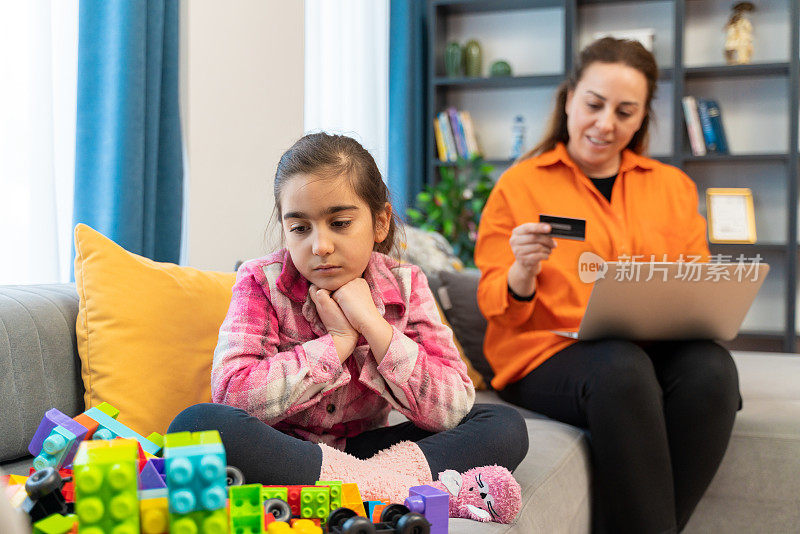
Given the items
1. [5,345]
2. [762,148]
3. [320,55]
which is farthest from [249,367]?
[762,148]

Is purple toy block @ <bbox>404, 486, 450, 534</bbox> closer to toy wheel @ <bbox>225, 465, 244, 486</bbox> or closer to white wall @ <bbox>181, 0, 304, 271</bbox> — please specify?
toy wheel @ <bbox>225, 465, 244, 486</bbox>

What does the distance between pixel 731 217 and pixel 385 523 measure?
3.00 metres

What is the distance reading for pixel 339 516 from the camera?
2.69 feet

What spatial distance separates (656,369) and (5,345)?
4.08ft

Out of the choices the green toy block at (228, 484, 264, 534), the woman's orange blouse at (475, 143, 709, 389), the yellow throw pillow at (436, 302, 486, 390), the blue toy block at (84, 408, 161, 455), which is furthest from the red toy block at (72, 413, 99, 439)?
the yellow throw pillow at (436, 302, 486, 390)

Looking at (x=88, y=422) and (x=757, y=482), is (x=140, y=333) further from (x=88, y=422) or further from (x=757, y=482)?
(x=757, y=482)

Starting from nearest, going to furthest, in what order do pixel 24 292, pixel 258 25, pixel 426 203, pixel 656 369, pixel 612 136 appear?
pixel 24 292 → pixel 656 369 → pixel 612 136 → pixel 258 25 → pixel 426 203

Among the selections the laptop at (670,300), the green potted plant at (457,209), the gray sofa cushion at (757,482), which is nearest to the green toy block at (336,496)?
the laptop at (670,300)

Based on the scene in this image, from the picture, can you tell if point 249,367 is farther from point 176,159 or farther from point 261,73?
point 261,73

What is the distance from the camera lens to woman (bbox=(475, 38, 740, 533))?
1433 millimetres

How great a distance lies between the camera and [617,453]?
1.42m

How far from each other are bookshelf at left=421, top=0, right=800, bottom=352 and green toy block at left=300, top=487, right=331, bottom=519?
10.1 feet

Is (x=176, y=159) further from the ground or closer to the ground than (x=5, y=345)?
further from the ground

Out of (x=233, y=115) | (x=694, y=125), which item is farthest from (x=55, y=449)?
(x=694, y=125)
